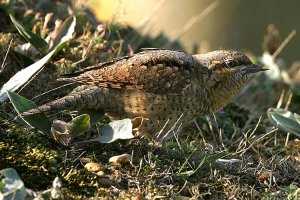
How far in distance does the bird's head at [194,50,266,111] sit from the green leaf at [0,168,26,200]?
1.76m

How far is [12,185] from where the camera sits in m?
2.92

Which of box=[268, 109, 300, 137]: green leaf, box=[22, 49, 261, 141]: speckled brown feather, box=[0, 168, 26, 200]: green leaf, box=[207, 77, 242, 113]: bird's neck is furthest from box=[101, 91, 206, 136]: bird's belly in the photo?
box=[0, 168, 26, 200]: green leaf

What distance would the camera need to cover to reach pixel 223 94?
4.29 meters

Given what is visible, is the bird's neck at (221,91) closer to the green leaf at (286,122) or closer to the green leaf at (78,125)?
the green leaf at (286,122)

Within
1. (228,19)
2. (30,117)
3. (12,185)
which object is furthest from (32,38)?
(228,19)

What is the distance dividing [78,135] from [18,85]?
630mm

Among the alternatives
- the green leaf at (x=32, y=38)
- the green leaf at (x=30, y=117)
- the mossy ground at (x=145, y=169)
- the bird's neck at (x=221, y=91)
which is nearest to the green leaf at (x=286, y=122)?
the mossy ground at (x=145, y=169)

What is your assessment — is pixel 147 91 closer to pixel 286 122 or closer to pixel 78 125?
pixel 78 125

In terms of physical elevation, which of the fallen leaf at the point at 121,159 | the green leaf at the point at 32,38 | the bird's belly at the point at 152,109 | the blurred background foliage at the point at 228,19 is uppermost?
the bird's belly at the point at 152,109

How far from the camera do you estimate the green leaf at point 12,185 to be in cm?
289

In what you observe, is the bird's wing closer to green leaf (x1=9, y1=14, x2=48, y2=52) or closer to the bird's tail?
the bird's tail

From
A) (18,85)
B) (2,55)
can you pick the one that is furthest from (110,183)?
(2,55)

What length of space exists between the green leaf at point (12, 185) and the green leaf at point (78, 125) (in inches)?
22.1

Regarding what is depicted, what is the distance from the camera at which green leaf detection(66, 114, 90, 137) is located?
136 inches
